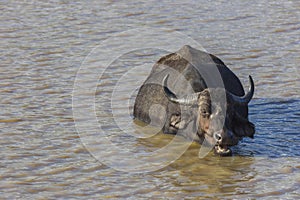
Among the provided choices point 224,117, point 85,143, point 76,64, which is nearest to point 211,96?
point 224,117

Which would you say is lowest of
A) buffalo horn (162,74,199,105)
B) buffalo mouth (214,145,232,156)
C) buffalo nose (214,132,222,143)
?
buffalo mouth (214,145,232,156)

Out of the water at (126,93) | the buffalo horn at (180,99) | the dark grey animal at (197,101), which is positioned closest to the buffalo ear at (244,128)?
the dark grey animal at (197,101)

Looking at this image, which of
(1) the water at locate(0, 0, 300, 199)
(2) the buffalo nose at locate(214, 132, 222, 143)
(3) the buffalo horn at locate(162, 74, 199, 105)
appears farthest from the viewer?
(3) the buffalo horn at locate(162, 74, 199, 105)

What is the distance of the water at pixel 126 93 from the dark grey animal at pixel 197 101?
0.22 metres

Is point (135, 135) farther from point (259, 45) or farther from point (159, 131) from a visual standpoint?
point (259, 45)

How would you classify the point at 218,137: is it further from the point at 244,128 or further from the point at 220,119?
the point at 244,128

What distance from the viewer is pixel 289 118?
31.0 ft

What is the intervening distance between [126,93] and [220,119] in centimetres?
244

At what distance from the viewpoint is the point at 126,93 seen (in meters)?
10.6

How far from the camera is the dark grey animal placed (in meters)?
8.43

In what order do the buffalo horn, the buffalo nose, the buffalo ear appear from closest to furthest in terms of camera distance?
the buffalo nose
the buffalo ear
the buffalo horn

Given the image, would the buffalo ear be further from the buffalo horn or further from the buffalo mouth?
the buffalo horn

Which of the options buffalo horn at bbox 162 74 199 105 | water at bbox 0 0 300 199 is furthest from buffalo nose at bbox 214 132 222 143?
buffalo horn at bbox 162 74 199 105

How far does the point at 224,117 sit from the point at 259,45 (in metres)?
4.24
